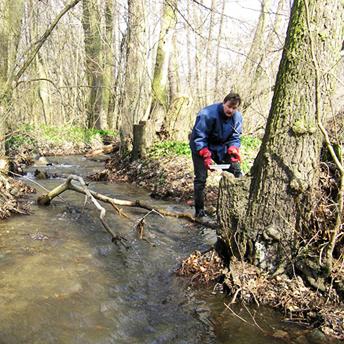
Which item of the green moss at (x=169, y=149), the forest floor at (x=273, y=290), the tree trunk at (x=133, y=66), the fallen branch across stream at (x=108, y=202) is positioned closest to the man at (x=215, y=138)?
the fallen branch across stream at (x=108, y=202)

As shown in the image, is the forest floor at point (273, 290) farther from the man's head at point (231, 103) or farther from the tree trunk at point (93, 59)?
the tree trunk at point (93, 59)

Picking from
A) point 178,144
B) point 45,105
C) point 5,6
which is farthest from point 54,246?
point 45,105

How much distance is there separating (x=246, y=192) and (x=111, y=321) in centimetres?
191

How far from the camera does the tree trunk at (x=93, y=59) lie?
1706 cm

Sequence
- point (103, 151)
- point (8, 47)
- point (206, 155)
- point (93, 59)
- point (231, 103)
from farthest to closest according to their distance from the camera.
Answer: point (93, 59) < point (103, 151) < point (8, 47) < point (206, 155) < point (231, 103)

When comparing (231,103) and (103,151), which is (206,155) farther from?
(103,151)

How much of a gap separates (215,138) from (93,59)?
14.1 metres

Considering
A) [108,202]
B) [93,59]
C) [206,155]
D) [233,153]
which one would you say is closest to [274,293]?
[206,155]

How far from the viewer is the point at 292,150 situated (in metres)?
3.74

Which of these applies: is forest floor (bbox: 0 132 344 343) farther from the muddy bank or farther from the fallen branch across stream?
the fallen branch across stream

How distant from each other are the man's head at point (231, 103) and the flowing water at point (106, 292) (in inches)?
74.9

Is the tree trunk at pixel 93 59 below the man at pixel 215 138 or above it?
above

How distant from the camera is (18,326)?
125 inches

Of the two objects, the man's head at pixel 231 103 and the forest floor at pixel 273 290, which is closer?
the forest floor at pixel 273 290
